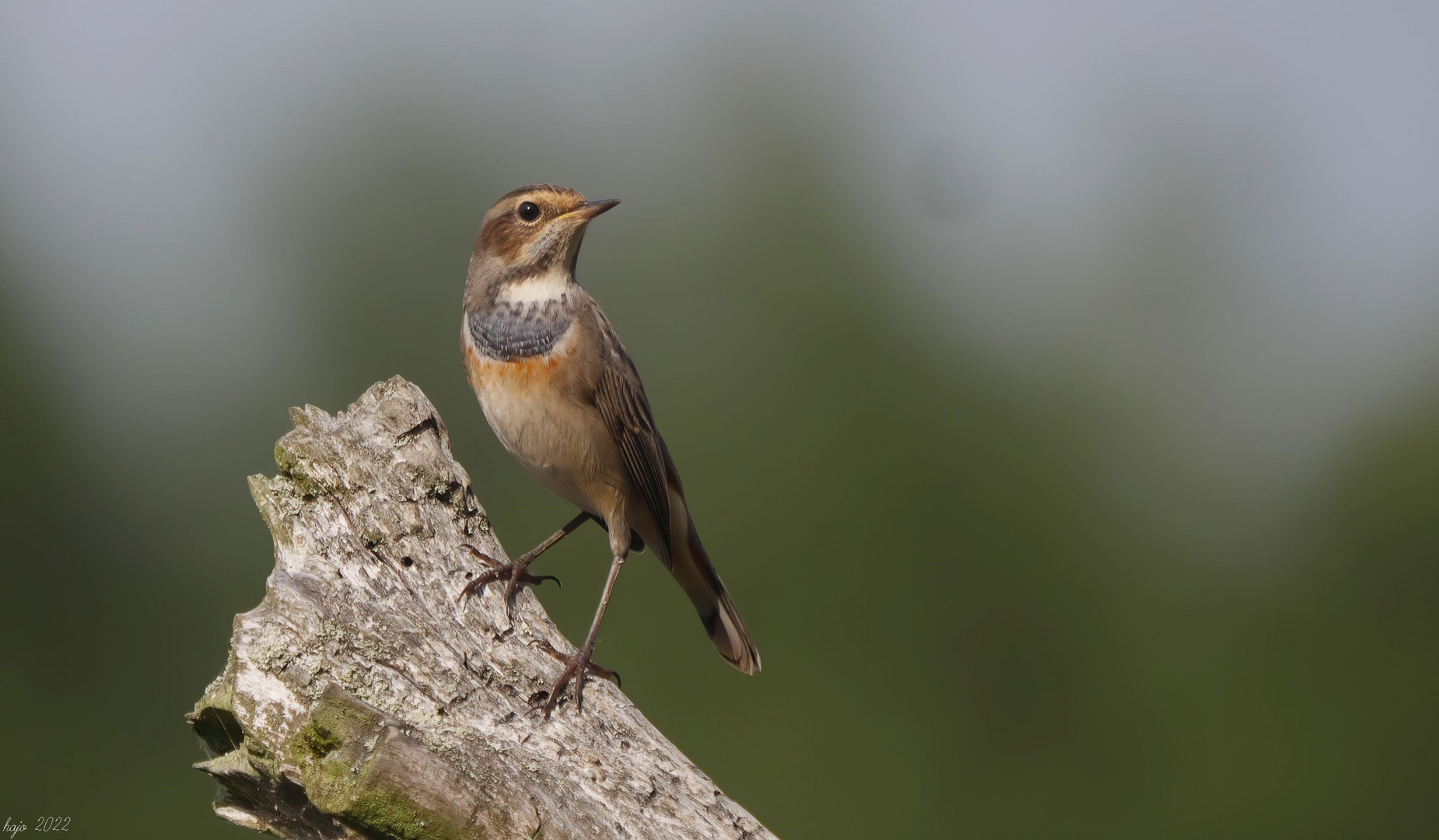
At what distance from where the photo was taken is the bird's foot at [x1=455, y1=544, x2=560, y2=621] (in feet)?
15.2

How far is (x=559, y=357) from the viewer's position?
5500 mm

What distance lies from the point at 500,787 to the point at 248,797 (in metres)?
1.02

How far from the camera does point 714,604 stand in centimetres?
638

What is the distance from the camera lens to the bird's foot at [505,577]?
4637 mm

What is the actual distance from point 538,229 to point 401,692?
2.58 m

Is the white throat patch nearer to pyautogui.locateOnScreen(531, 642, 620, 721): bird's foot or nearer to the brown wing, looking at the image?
the brown wing

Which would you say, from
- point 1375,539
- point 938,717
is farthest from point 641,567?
point 1375,539

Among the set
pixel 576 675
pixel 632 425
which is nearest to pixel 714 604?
pixel 632 425

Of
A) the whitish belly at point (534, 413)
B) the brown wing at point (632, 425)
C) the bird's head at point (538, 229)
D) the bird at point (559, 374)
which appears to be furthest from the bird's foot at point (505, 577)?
the bird's head at point (538, 229)

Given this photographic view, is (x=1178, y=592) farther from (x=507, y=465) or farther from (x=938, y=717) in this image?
(x=507, y=465)

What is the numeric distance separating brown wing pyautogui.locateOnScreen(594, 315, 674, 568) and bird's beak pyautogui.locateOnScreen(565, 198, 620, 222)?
54cm

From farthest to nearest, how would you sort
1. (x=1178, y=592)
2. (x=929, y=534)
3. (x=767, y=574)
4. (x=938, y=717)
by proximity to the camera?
(x=1178, y=592) < (x=929, y=534) < (x=938, y=717) < (x=767, y=574)

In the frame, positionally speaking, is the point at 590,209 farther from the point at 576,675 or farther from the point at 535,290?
the point at 576,675

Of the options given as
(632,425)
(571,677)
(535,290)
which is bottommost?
(571,677)
